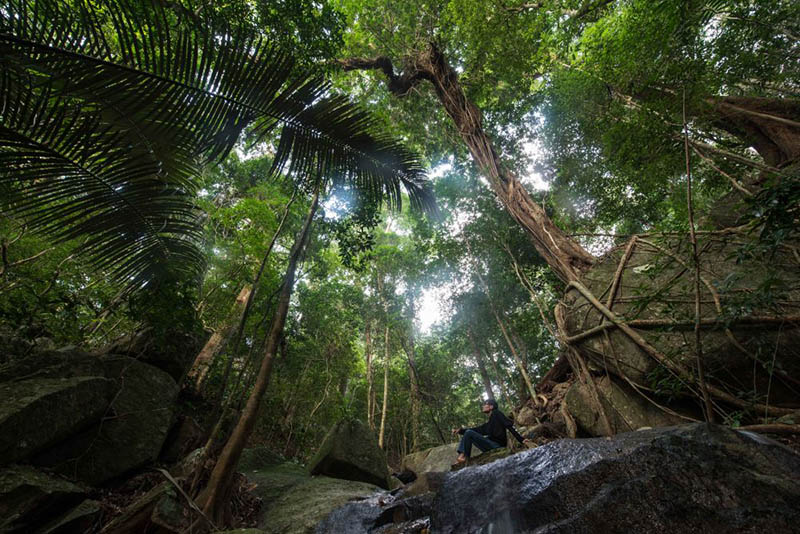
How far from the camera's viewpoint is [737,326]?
2963 mm

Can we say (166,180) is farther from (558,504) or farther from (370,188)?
(558,504)

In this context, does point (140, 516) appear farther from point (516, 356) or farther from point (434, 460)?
point (434, 460)

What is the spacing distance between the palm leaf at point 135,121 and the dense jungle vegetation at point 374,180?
0.06 ft

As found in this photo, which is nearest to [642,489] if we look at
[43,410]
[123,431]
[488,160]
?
[43,410]

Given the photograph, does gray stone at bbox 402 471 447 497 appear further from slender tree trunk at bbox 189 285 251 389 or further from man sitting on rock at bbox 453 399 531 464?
slender tree trunk at bbox 189 285 251 389

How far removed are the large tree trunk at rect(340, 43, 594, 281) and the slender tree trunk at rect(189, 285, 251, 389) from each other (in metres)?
6.22

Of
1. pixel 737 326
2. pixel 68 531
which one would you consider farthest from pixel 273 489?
pixel 737 326

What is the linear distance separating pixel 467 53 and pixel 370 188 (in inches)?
276

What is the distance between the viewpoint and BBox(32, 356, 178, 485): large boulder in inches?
131

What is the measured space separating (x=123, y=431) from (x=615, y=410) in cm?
655

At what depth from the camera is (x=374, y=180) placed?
8.87ft

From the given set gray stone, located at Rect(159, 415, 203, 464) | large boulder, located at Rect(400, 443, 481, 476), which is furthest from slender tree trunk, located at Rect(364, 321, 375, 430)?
gray stone, located at Rect(159, 415, 203, 464)

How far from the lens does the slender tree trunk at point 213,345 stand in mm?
6305

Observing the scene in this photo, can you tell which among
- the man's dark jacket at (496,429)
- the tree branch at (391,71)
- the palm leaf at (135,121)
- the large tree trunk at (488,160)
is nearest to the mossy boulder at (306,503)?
the man's dark jacket at (496,429)
